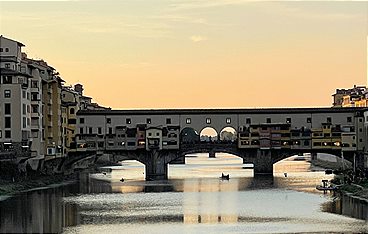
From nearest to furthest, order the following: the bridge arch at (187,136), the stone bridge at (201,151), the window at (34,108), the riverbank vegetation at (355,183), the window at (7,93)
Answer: the riverbank vegetation at (355,183)
the window at (7,93)
the window at (34,108)
the stone bridge at (201,151)
the bridge arch at (187,136)

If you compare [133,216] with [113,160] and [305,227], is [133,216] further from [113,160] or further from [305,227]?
[113,160]

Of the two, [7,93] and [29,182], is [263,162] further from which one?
[7,93]

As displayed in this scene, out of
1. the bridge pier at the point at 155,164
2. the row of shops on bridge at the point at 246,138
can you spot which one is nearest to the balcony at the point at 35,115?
the row of shops on bridge at the point at 246,138

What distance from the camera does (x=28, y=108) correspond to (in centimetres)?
7550

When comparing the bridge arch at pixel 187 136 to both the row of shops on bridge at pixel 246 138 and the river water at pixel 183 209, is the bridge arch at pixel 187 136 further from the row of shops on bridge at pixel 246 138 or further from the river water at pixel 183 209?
the river water at pixel 183 209

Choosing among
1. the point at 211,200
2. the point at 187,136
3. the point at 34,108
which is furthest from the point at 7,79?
the point at 187,136

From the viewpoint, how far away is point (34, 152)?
75188mm

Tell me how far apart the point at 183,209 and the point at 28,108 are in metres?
25.3

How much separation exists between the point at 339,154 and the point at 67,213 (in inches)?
1740

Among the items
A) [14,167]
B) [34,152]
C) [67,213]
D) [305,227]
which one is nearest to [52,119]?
[34,152]

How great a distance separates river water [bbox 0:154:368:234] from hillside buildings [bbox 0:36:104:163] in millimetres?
5096

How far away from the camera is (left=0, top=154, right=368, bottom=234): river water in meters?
45.1

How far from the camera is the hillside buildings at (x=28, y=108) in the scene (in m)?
72.4

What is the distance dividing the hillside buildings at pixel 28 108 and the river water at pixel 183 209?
16.7ft
